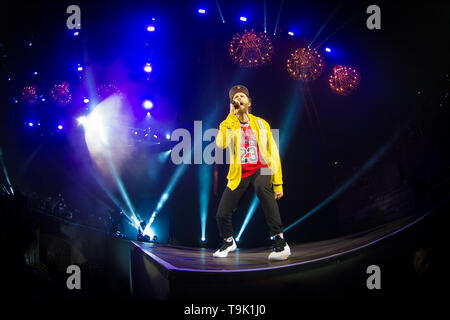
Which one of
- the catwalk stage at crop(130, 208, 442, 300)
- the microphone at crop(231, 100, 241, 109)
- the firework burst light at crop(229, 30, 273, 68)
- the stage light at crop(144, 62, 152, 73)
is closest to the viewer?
the catwalk stage at crop(130, 208, 442, 300)

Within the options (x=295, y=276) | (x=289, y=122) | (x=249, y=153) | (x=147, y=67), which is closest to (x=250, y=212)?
(x=289, y=122)

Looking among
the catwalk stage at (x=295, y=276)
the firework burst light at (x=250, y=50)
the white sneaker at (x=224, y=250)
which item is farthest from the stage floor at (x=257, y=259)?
the firework burst light at (x=250, y=50)

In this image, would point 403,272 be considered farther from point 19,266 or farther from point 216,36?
point 216,36

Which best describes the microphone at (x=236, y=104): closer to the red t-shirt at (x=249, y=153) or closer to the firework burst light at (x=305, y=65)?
the red t-shirt at (x=249, y=153)

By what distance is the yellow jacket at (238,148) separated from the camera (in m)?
3.01

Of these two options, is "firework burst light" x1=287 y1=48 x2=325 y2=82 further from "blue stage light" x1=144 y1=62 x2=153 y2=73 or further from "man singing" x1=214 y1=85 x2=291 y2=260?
"blue stage light" x1=144 y1=62 x2=153 y2=73

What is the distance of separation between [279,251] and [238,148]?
1.21m

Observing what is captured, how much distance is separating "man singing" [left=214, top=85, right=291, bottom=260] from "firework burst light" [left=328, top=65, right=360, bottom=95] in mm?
3390

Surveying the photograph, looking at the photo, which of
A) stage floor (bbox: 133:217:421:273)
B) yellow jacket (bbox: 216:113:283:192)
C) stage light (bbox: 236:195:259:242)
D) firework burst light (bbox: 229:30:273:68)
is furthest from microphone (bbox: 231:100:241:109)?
stage light (bbox: 236:195:259:242)

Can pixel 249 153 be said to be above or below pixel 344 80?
below

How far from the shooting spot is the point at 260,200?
115 inches

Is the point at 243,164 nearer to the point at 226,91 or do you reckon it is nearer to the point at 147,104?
the point at 226,91

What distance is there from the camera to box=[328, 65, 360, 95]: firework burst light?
18.1ft
